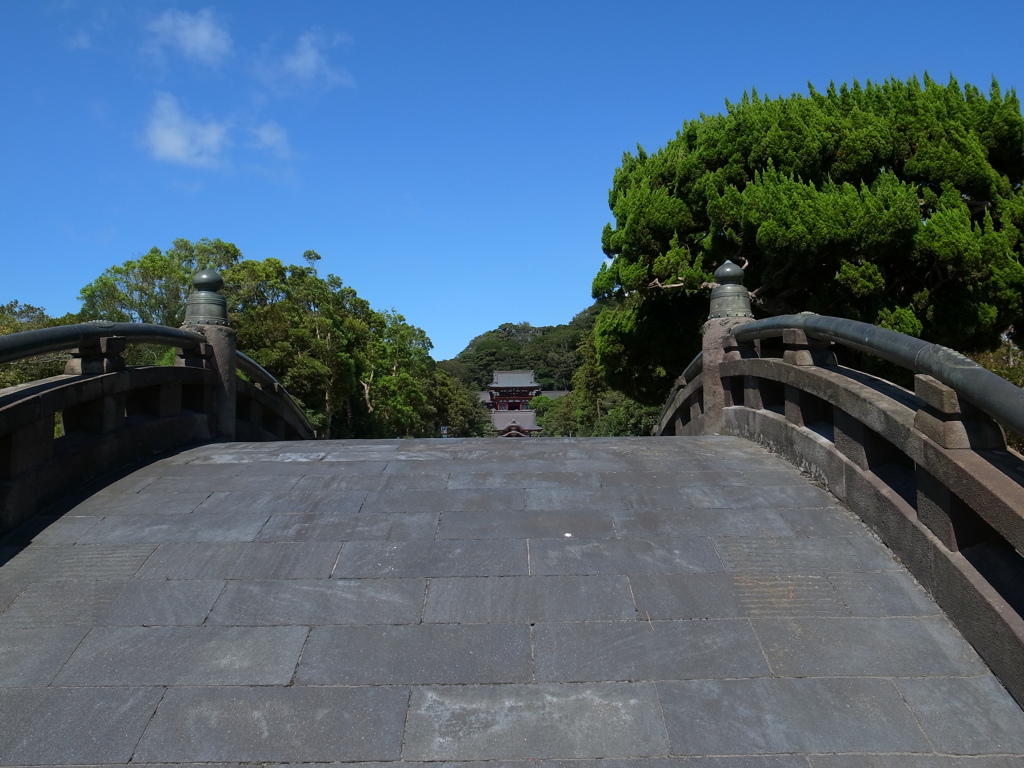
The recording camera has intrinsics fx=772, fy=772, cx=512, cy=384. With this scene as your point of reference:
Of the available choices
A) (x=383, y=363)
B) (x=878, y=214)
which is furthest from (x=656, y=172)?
(x=383, y=363)

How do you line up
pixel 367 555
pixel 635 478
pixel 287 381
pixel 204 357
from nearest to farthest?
pixel 367 555
pixel 635 478
pixel 204 357
pixel 287 381

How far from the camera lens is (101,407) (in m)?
4.88

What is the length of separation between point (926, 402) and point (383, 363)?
29.5m

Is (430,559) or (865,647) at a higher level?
(430,559)

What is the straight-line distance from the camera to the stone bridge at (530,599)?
8.38ft

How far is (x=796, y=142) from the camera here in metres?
13.8

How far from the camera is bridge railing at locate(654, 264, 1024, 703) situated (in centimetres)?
288

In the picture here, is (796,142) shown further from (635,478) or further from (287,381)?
(287,381)

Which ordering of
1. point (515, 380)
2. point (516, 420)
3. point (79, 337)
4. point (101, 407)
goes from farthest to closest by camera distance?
point (515, 380) → point (516, 420) → point (101, 407) → point (79, 337)

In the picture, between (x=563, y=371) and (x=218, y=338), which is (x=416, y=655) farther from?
(x=563, y=371)

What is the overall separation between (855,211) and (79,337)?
38.3 feet

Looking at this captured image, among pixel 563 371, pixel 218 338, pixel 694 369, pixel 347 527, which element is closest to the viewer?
pixel 347 527

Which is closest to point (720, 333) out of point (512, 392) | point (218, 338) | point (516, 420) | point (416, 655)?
point (218, 338)

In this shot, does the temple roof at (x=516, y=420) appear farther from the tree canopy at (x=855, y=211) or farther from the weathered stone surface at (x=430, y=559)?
the weathered stone surface at (x=430, y=559)
